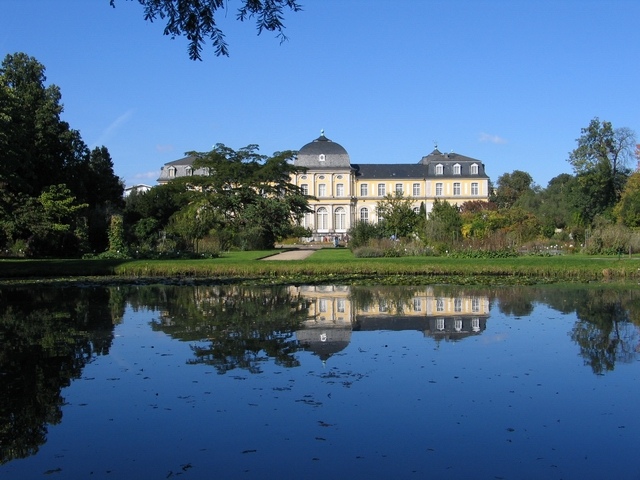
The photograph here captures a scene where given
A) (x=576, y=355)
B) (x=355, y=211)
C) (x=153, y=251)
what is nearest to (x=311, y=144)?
(x=355, y=211)

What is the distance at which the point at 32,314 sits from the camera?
39.3 feet

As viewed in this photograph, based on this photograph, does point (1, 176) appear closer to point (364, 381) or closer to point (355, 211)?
point (364, 381)

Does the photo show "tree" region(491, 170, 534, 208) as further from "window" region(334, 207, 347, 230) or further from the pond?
the pond

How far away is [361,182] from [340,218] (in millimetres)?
4320

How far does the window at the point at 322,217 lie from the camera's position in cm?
6756

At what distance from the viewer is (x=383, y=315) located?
1181 centimetres

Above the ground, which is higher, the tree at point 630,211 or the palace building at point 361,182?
the palace building at point 361,182

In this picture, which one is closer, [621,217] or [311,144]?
[621,217]

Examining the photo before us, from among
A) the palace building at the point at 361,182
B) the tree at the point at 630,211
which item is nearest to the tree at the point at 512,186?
the palace building at the point at 361,182

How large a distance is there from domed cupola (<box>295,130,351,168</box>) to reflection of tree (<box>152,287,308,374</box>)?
51.3m

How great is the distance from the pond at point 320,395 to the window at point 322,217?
182ft

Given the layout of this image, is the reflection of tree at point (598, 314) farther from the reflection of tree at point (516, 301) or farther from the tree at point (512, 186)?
the tree at point (512, 186)

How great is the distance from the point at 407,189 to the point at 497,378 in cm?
6239

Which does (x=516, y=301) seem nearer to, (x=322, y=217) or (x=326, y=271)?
(x=326, y=271)
